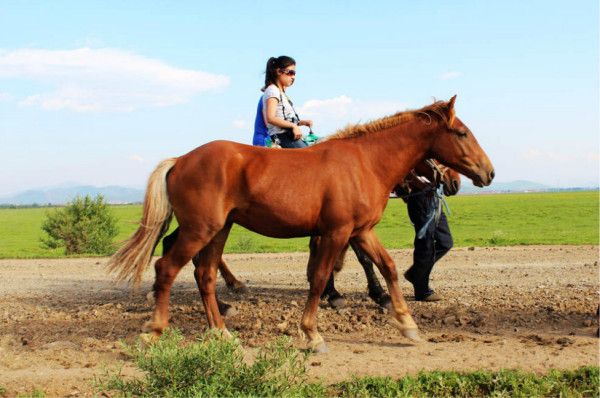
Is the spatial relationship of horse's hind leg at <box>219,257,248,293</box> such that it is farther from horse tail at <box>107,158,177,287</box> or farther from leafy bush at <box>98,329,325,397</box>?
leafy bush at <box>98,329,325,397</box>

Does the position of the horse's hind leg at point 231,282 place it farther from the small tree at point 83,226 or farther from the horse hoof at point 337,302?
the small tree at point 83,226

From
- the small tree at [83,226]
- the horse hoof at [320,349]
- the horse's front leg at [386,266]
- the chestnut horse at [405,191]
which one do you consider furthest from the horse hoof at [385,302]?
the small tree at [83,226]

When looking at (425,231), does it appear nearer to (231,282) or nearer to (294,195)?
(294,195)

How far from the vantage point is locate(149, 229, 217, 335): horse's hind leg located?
19.3 feet

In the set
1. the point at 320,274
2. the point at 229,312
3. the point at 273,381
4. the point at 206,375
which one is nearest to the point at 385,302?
the point at 229,312

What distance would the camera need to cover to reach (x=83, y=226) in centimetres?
2325

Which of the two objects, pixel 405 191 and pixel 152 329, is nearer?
pixel 152 329

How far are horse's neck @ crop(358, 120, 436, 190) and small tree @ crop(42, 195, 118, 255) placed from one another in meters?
18.1

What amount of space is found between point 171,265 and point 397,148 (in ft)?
8.76

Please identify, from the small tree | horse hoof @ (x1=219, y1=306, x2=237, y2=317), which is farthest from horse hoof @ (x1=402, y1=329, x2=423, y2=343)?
the small tree

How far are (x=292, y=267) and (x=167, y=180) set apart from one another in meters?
6.55

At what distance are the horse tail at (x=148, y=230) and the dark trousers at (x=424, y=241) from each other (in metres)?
3.43

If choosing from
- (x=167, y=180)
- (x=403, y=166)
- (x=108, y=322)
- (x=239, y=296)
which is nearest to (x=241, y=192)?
(x=167, y=180)

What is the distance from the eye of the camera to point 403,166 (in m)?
6.39
